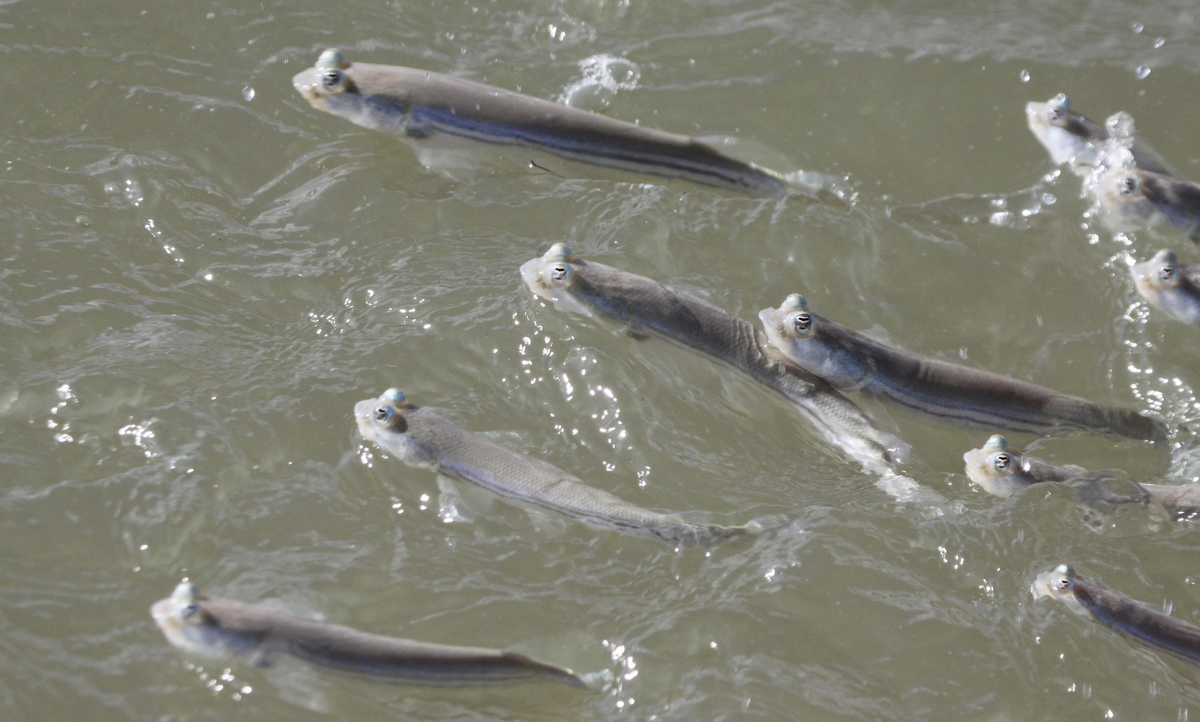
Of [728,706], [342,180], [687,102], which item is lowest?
[728,706]

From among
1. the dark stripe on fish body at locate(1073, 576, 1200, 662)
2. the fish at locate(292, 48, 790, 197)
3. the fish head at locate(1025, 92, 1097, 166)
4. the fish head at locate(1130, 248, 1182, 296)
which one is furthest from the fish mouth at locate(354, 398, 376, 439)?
the fish head at locate(1025, 92, 1097, 166)

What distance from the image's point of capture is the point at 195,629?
13.0ft

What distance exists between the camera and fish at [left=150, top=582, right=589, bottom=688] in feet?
12.6

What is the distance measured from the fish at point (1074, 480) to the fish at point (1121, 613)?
1.49ft

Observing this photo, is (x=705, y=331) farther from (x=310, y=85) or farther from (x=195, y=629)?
(x=310, y=85)

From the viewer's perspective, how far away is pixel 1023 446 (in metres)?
5.39

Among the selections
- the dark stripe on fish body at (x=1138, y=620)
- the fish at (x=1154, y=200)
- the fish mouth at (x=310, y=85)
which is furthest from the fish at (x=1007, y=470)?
the fish mouth at (x=310, y=85)

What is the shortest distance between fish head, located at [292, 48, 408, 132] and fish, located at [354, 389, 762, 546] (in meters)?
1.92

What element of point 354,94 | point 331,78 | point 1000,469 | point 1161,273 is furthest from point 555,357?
point 1161,273

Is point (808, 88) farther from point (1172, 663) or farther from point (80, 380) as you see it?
point (80, 380)

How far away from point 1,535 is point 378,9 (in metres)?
4.39

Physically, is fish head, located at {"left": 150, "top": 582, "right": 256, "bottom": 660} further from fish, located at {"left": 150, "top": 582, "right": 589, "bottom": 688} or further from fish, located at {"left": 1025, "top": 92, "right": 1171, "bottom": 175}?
fish, located at {"left": 1025, "top": 92, "right": 1171, "bottom": 175}

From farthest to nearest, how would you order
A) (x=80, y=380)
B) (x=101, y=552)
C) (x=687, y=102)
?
1. (x=687, y=102)
2. (x=80, y=380)
3. (x=101, y=552)

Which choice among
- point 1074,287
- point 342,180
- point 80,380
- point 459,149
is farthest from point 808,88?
point 80,380
